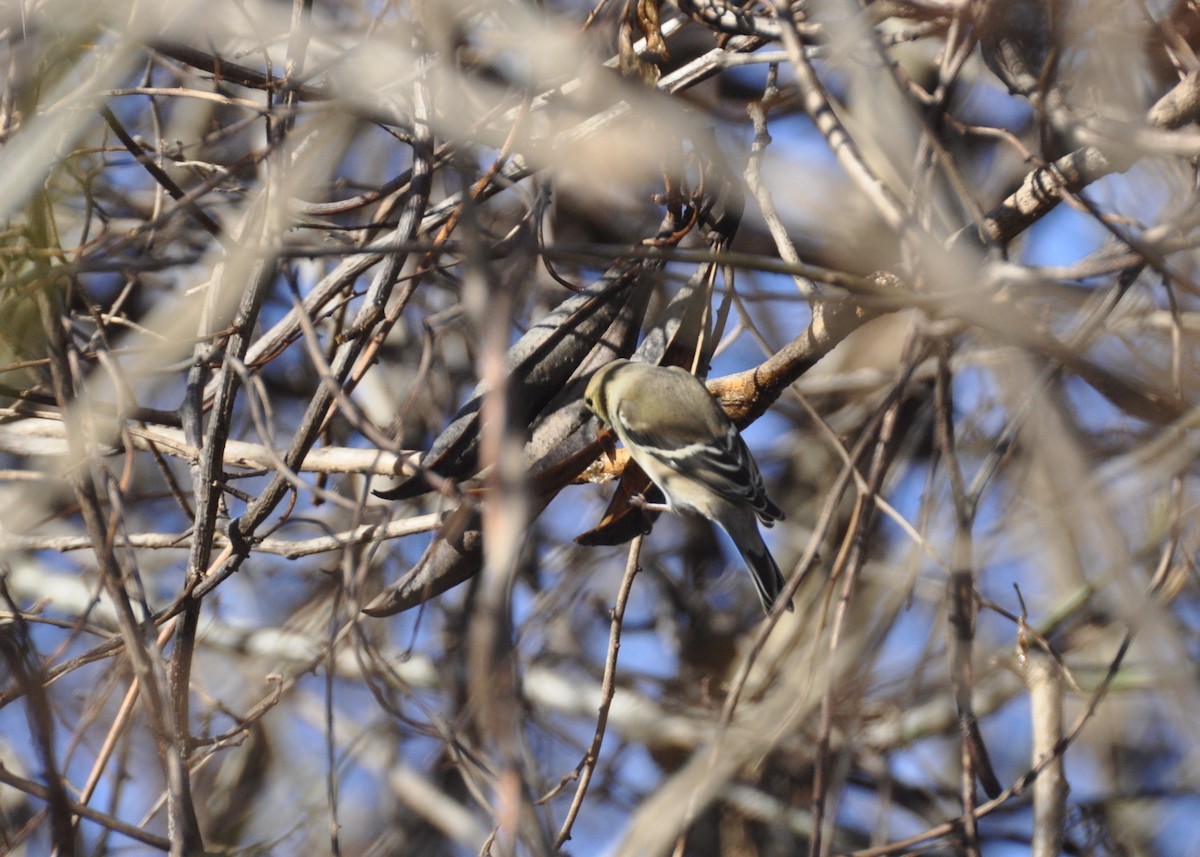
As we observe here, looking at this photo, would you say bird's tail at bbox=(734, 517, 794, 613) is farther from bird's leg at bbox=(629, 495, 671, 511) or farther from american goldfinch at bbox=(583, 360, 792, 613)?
bird's leg at bbox=(629, 495, 671, 511)

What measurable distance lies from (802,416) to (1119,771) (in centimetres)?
210

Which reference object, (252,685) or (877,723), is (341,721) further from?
(877,723)

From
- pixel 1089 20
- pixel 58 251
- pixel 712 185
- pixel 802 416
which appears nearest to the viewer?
pixel 1089 20

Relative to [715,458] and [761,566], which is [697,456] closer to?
[715,458]

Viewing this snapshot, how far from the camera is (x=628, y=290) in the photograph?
8.98 feet

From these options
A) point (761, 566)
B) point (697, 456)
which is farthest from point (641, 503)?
point (761, 566)

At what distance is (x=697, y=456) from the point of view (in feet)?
11.5

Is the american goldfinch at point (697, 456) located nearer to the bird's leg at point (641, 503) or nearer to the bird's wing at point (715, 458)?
the bird's wing at point (715, 458)

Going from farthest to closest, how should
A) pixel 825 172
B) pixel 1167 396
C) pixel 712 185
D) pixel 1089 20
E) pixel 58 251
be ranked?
pixel 825 172, pixel 712 185, pixel 58 251, pixel 1089 20, pixel 1167 396

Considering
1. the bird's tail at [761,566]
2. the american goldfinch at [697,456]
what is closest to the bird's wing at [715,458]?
the american goldfinch at [697,456]

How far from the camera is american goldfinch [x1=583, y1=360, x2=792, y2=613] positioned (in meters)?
3.11

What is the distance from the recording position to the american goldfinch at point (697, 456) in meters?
3.11

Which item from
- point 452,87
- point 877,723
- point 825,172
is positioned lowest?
point 877,723

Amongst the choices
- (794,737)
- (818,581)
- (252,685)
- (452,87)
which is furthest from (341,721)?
(452,87)
